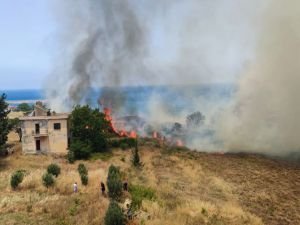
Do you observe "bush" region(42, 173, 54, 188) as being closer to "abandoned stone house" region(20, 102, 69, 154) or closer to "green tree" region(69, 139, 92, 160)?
"green tree" region(69, 139, 92, 160)

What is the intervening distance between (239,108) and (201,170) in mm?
26445

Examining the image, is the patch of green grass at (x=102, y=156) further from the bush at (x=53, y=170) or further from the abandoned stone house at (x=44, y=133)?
the bush at (x=53, y=170)

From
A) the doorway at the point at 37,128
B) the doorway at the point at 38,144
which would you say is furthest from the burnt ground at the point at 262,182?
the doorway at the point at 37,128

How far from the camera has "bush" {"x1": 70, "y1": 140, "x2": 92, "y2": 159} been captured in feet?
155

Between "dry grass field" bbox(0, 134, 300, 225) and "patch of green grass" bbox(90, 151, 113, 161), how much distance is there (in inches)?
20.3

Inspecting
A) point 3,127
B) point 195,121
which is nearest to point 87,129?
point 3,127

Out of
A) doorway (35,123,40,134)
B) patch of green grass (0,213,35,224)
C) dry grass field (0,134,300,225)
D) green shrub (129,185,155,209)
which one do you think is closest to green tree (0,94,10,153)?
dry grass field (0,134,300,225)

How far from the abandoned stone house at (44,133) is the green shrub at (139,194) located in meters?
20.4

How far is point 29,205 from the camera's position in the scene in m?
26.7

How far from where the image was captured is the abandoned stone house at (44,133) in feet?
161

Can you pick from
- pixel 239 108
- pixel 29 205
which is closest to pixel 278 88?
pixel 239 108

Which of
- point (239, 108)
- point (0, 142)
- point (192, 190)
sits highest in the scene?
point (239, 108)

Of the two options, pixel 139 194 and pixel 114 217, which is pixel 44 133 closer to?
pixel 139 194

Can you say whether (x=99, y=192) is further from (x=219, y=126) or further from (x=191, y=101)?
(x=191, y=101)
